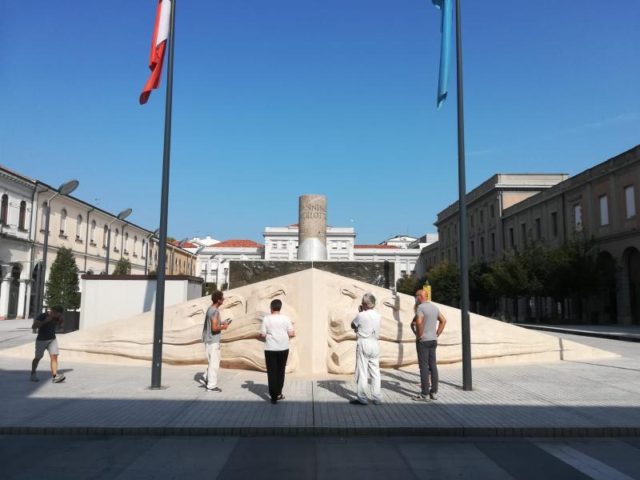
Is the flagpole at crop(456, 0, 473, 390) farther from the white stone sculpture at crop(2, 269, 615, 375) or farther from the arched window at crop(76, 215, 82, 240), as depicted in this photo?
the arched window at crop(76, 215, 82, 240)

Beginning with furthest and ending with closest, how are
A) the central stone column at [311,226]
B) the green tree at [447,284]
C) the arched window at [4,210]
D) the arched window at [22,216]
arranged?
the green tree at [447,284], the arched window at [22,216], the arched window at [4,210], the central stone column at [311,226]

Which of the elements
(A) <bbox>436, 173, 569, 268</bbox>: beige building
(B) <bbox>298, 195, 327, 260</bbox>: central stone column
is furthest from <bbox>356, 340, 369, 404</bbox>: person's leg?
(A) <bbox>436, 173, 569, 268</bbox>: beige building

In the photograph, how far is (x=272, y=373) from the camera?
8125 millimetres

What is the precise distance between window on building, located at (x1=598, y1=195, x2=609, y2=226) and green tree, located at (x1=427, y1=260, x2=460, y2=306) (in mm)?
17776

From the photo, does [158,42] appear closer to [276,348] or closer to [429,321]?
[276,348]

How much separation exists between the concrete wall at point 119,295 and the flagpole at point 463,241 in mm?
13403

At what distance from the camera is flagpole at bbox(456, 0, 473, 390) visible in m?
9.15

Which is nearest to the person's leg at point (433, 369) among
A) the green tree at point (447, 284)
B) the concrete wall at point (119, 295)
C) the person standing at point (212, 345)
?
the person standing at point (212, 345)

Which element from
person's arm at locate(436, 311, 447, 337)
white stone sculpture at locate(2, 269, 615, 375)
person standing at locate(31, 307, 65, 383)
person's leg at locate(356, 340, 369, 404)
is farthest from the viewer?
white stone sculpture at locate(2, 269, 615, 375)

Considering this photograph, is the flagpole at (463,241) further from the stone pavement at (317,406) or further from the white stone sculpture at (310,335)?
the white stone sculpture at (310,335)

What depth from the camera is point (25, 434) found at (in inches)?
258

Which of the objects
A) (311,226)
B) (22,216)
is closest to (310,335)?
(311,226)

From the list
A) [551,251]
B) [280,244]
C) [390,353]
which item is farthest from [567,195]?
[280,244]

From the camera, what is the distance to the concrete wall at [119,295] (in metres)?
20.5
